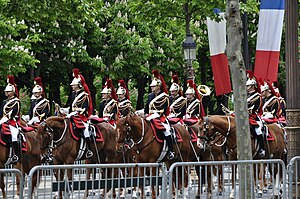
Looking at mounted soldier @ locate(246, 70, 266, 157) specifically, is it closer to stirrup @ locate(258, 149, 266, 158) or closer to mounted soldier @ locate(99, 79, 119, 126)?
stirrup @ locate(258, 149, 266, 158)

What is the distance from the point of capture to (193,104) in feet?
70.7

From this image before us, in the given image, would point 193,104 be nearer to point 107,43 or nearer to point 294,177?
point 294,177

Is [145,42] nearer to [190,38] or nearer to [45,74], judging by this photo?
[45,74]

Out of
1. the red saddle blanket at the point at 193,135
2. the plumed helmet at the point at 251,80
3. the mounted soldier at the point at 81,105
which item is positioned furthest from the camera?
the red saddle blanket at the point at 193,135

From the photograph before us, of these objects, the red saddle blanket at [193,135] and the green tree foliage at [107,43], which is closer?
the red saddle blanket at [193,135]

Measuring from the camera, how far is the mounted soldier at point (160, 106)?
19625 mm

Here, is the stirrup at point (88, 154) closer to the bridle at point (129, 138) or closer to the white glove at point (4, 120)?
the bridle at point (129, 138)

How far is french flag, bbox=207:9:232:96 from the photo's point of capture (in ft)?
77.0

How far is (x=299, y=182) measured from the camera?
14.6 meters

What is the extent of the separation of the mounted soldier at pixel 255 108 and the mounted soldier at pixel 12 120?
5.82 meters

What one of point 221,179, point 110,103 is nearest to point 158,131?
point 110,103

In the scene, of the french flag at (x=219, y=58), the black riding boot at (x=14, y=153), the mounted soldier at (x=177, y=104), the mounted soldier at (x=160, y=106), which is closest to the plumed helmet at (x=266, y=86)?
the french flag at (x=219, y=58)

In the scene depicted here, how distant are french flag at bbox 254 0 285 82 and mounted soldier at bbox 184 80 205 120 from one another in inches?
70.3

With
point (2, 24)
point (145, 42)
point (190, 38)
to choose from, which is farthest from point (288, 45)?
point (145, 42)
